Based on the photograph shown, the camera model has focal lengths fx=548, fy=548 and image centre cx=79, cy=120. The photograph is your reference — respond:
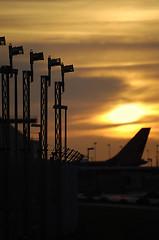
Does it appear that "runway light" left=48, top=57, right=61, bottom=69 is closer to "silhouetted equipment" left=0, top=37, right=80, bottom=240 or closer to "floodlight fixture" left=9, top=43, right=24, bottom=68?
"silhouetted equipment" left=0, top=37, right=80, bottom=240

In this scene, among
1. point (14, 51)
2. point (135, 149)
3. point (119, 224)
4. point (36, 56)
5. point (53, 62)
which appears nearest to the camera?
point (14, 51)

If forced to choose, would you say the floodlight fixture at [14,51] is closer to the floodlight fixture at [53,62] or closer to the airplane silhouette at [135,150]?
the floodlight fixture at [53,62]

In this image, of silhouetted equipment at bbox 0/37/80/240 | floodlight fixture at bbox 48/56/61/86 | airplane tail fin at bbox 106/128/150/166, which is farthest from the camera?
airplane tail fin at bbox 106/128/150/166

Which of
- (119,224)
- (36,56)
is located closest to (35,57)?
(36,56)

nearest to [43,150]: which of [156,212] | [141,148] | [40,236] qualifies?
[40,236]

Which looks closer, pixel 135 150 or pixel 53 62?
pixel 53 62

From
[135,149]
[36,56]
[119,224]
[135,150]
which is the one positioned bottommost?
[119,224]

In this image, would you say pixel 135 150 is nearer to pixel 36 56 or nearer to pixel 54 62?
pixel 54 62

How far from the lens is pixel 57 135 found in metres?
41.6

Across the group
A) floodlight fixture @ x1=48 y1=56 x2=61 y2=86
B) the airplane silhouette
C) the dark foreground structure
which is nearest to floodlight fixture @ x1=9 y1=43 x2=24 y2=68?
floodlight fixture @ x1=48 y1=56 x2=61 y2=86

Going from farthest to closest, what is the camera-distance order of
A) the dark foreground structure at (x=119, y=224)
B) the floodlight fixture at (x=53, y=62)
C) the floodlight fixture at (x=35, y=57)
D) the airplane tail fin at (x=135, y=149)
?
the airplane tail fin at (x=135, y=149)
the dark foreground structure at (x=119, y=224)
the floodlight fixture at (x=53, y=62)
the floodlight fixture at (x=35, y=57)

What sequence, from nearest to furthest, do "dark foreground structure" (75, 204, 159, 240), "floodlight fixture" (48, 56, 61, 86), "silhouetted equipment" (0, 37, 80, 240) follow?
"silhouetted equipment" (0, 37, 80, 240) < "floodlight fixture" (48, 56, 61, 86) < "dark foreground structure" (75, 204, 159, 240)

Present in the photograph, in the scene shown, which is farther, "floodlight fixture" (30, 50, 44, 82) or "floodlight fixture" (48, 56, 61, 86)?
"floodlight fixture" (48, 56, 61, 86)

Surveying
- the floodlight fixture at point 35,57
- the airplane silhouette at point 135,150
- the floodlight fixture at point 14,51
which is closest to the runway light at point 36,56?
the floodlight fixture at point 35,57
